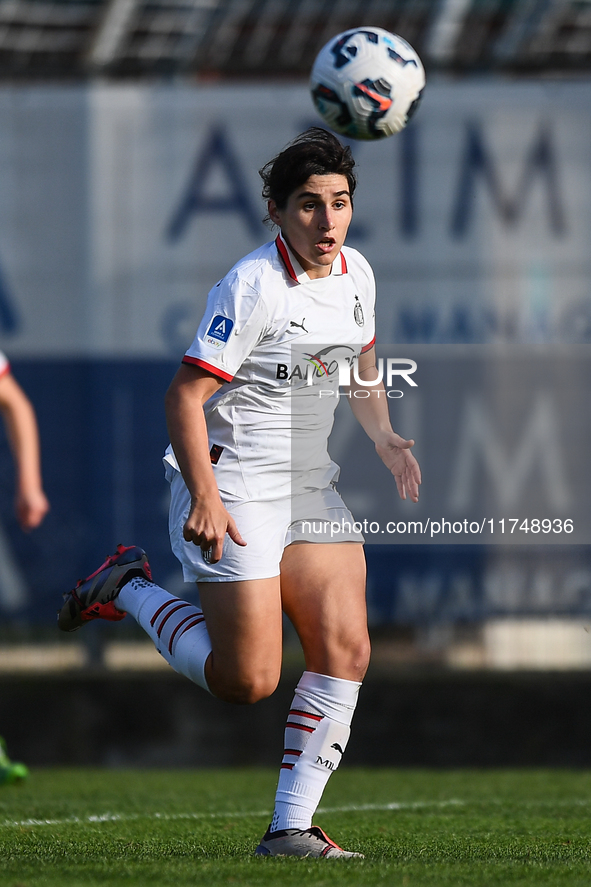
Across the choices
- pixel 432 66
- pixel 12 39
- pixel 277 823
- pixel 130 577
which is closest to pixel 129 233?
pixel 12 39

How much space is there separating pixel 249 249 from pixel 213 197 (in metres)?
0.42

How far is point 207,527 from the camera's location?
3.76m

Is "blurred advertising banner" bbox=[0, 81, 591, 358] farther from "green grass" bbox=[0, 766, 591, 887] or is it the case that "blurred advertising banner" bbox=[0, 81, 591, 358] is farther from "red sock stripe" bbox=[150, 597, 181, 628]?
"red sock stripe" bbox=[150, 597, 181, 628]

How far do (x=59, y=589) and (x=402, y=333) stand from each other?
102 inches

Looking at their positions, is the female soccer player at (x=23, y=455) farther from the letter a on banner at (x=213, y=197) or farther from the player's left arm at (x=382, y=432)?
the letter a on banner at (x=213, y=197)

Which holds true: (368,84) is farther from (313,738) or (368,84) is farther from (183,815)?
(183,815)

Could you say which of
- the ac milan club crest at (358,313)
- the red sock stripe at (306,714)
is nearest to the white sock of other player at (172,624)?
the red sock stripe at (306,714)

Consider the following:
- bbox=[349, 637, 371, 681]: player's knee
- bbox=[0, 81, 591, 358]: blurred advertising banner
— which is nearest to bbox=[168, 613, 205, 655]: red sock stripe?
bbox=[349, 637, 371, 681]: player's knee

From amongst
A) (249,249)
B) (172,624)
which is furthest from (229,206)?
(172,624)

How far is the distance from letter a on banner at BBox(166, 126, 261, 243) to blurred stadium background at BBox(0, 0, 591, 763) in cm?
2

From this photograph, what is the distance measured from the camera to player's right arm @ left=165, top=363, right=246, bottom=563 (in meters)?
3.77

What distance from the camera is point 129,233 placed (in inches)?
343

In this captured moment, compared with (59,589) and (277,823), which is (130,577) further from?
(59,589)

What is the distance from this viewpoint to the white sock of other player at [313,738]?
159 inches
